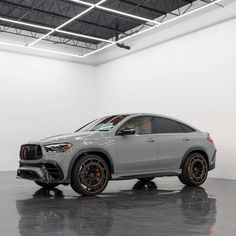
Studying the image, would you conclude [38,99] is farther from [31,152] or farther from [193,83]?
[31,152]

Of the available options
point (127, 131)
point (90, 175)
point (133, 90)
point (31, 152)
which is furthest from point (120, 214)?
point (133, 90)

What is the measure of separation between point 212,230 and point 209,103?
25.7ft

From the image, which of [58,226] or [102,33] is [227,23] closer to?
[102,33]

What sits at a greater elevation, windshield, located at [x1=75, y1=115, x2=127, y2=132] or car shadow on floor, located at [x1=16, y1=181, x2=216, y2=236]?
windshield, located at [x1=75, y1=115, x2=127, y2=132]

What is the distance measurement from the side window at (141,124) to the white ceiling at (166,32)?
5093mm

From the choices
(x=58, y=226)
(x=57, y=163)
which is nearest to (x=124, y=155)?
(x=57, y=163)

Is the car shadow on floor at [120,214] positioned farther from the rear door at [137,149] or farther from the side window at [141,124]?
the side window at [141,124]

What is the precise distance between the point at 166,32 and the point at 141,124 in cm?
626

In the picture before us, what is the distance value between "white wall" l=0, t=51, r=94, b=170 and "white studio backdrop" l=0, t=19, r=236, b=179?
39 millimetres

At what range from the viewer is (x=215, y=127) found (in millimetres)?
11234

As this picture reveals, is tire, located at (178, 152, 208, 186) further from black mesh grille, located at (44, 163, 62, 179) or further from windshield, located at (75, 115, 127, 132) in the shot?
black mesh grille, located at (44, 163, 62, 179)

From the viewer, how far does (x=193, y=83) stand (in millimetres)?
12062

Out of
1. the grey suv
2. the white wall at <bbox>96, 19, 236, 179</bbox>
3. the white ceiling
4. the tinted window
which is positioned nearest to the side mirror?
the grey suv

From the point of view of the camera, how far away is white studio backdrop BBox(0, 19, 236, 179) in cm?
1104
